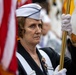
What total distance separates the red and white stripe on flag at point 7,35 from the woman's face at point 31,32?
3.15ft

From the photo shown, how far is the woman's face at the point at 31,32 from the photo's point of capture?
520 centimetres

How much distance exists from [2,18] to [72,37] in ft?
3.81

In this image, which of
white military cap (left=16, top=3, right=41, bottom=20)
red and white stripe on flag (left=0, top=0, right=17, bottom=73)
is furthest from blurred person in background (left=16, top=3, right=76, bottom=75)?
red and white stripe on flag (left=0, top=0, right=17, bottom=73)

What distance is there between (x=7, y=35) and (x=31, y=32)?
1026 mm

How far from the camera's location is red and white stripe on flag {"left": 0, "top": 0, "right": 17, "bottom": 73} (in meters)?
4.18

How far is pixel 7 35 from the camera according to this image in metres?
4.21

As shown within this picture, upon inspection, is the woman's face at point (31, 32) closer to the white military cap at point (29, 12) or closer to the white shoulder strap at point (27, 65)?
the white military cap at point (29, 12)

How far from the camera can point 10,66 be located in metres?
4.16

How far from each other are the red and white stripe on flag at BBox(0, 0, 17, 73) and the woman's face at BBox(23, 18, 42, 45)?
0.96 metres

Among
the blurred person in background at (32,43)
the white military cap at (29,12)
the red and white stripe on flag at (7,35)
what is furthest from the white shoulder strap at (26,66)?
the red and white stripe on flag at (7,35)

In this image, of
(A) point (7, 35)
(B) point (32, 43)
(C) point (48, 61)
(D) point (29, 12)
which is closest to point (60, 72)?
(C) point (48, 61)

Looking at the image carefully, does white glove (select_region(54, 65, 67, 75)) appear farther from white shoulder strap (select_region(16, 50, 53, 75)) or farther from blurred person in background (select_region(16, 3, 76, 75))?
white shoulder strap (select_region(16, 50, 53, 75))

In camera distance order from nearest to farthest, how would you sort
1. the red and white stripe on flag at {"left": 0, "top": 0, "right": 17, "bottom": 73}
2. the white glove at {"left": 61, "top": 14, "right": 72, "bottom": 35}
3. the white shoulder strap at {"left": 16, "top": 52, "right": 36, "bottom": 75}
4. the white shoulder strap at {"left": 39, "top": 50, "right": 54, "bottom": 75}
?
the red and white stripe on flag at {"left": 0, "top": 0, "right": 17, "bottom": 73} → the white shoulder strap at {"left": 16, "top": 52, "right": 36, "bottom": 75} → the white glove at {"left": 61, "top": 14, "right": 72, "bottom": 35} → the white shoulder strap at {"left": 39, "top": 50, "right": 54, "bottom": 75}

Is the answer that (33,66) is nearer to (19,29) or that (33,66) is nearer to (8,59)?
(19,29)
